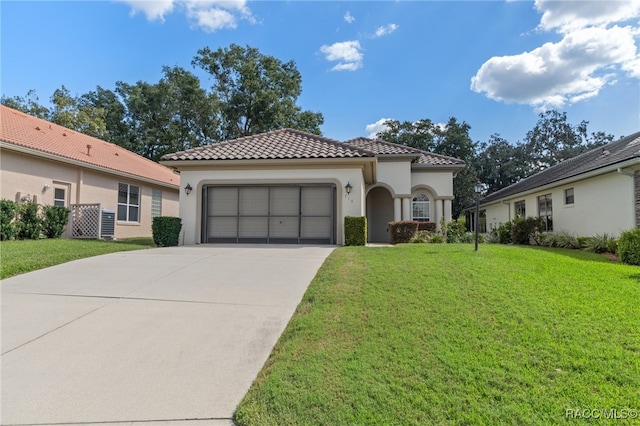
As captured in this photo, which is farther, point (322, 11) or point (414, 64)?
point (414, 64)

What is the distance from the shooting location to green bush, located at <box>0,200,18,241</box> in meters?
11.2

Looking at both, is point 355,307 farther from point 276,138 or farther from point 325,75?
point 325,75

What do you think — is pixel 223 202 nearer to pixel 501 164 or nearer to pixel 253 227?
pixel 253 227

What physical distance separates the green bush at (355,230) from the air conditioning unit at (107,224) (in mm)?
10446

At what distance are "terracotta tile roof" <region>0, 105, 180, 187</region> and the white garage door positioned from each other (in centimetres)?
685

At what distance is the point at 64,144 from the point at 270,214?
A: 10.9 m

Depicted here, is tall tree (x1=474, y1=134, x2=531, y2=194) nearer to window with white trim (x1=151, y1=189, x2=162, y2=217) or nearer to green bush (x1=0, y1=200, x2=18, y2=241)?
window with white trim (x1=151, y1=189, x2=162, y2=217)

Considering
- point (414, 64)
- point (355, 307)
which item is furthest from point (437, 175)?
point (355, 307)

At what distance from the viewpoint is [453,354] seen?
12.1 ft

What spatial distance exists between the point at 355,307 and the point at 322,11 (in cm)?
1271

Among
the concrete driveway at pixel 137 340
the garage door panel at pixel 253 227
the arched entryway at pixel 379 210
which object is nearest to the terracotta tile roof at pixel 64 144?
the garage door panel at pixel 253 227

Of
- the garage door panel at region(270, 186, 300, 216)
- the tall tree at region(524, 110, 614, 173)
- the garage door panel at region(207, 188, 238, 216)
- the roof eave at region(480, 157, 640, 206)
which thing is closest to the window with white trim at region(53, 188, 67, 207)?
the garage door panel at region(207, 188, 238, 216)

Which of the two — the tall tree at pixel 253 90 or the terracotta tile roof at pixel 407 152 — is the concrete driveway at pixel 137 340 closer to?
the terracotta tile roof at pixel 407 152

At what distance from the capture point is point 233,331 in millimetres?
4645
